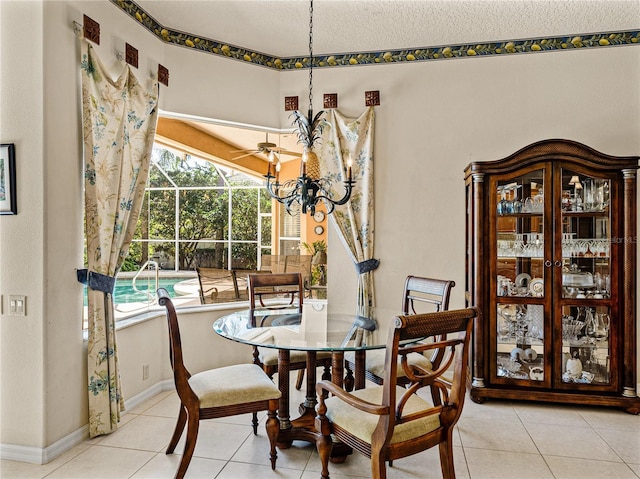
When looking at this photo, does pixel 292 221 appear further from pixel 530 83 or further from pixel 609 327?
pixel 609 327

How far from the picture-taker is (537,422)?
3.04 m

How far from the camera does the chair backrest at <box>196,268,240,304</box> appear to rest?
4129mm

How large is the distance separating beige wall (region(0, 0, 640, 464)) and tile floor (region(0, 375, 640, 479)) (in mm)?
273

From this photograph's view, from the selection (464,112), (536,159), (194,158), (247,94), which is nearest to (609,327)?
Result: (536,159)

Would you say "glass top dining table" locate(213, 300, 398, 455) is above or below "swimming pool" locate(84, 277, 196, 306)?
below

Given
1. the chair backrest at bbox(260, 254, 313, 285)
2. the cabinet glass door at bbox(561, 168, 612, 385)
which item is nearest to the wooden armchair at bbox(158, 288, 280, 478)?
the cabinet glass door at bbox(561, 168, 612, 385)

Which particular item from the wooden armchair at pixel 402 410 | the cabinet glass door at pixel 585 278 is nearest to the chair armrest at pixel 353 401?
the wooden armchair at pixel 402 410

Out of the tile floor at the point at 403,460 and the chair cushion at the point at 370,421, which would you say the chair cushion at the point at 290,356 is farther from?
the chair cushion at the point at 370,421

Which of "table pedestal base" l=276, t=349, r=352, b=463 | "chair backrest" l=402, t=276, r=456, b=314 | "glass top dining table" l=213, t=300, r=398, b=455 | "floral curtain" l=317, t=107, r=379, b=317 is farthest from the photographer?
"floral curtain" l=317, t=107, r=379, b=317

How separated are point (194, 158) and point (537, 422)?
15.3 feet

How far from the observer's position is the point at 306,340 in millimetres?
2338

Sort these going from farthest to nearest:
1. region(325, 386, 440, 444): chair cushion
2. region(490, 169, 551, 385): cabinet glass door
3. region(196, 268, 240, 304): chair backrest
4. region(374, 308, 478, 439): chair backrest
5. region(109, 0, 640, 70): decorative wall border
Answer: region(196, 268, 240, 304): chair backrest → region(109, 0, 640, 70): decorative wall border → region(490, 169, 551, 385): cabinet glass door → region(325, 386, 440, 444): chair cushion → region(374, 308, 478, 439): chair backrest

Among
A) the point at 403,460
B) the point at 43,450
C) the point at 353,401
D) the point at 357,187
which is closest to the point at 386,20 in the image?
the point at 357,187

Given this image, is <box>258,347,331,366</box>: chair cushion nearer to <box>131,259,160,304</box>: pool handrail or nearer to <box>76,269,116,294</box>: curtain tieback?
<box>76,269,116,294</box>: curtain tieback
